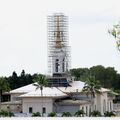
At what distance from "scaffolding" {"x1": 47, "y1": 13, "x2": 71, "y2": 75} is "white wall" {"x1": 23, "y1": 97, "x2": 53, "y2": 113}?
551 inches

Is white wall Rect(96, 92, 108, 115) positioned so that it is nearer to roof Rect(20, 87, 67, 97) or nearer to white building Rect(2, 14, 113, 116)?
white building Rect(2, 14, 113, 116)

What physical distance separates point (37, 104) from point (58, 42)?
54.9 feet

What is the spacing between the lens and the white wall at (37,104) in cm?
10719

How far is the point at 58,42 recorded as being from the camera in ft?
393

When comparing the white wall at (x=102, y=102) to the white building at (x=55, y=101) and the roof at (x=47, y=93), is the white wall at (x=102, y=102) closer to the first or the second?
the white building at (x=55, y=101)

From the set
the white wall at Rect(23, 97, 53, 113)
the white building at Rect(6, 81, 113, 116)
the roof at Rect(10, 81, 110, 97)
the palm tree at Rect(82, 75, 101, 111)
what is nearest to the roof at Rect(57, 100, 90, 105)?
the white building at Rect(6, 81, 113, 116)

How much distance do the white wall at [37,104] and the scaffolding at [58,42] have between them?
13984mm

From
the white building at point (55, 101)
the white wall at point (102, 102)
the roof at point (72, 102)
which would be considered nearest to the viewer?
the roof at point (72, 102)

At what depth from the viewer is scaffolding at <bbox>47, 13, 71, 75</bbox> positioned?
119938 millimetres

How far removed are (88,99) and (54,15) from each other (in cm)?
1884

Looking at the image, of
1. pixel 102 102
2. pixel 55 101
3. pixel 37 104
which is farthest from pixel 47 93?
pixel 102 102

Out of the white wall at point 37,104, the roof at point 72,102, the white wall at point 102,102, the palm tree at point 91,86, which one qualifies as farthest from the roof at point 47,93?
the white wall at point 102,102

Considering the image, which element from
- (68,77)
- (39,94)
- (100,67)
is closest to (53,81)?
(68,77)

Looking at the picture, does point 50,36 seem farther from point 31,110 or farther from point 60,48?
point 31,110
